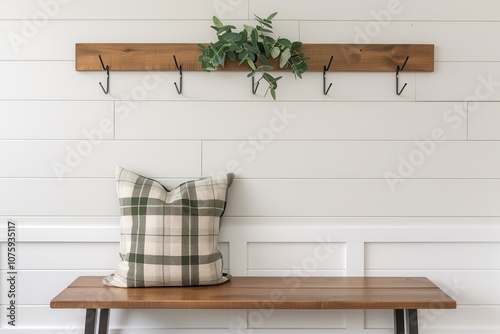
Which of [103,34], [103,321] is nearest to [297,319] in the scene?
[103,321]

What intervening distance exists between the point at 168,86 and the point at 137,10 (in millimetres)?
299

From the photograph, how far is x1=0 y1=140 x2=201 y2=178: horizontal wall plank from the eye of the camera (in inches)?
80.6

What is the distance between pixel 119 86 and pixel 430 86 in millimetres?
1160

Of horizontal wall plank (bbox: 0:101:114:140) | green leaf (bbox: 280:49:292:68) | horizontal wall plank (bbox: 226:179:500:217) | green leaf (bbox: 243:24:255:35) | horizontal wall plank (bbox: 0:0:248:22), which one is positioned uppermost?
horizontal wall plank (bbox: 0:0:248:22)

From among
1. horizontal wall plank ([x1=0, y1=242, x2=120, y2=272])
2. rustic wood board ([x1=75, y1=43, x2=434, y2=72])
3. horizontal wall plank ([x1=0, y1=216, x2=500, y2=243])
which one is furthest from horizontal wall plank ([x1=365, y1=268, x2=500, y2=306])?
horizontal wall plank ([x1=0, y1=242, x2=120, y2=272])

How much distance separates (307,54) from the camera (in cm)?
203

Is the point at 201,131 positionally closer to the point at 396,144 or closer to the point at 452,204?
the point at 396,144

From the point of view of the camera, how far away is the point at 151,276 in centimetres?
190

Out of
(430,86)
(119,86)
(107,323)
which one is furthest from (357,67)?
(107,323)

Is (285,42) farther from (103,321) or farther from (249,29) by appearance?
(103,321)

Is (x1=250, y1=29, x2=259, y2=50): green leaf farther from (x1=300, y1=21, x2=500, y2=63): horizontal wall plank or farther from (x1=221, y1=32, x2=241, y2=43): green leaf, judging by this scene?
(x1=300, y1=21, x2=500, y2=63): horizontal wall plank

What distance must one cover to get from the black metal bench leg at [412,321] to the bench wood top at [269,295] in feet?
0.23

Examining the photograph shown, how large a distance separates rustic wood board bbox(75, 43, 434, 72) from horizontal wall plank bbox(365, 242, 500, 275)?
66 cm

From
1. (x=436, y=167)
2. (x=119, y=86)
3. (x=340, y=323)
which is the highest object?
(x=119, y=86)
